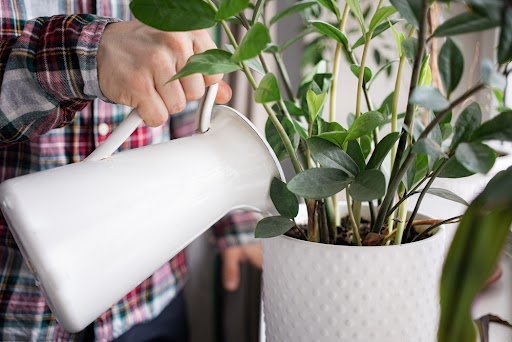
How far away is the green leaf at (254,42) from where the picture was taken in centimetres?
32

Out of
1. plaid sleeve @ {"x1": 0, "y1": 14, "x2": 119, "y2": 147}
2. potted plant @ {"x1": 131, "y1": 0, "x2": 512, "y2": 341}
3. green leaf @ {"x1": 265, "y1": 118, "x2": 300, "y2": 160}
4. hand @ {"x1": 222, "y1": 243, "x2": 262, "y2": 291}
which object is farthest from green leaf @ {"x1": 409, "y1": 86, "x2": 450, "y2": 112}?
hand @ {"x1": 222, "y1": 243, "x2": 262, "y2": 291}

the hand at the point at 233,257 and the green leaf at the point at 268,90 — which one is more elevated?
the green leaf at the point at 268,90

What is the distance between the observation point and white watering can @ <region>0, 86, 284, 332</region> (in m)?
0.35

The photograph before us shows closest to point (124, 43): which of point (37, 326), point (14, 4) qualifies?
point (14, 4)

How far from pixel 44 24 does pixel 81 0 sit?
25 centimetres

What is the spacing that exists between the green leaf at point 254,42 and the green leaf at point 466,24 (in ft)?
0.30

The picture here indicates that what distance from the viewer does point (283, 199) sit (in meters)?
0.45

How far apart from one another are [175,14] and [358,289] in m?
0.23

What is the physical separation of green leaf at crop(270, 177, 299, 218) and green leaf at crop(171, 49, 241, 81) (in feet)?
0.39

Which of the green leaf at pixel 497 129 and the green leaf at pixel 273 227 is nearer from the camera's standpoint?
the green leaf at pixel 497 129

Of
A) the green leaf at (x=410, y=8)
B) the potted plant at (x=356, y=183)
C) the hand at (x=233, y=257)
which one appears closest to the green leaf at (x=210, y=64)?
the potted plant at (x=356, y=183)

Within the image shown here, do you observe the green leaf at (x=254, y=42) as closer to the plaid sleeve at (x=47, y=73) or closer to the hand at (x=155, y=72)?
the hand at (x=155, y=72)

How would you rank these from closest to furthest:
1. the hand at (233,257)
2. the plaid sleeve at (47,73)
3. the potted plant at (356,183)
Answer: the potted plant at (356,183) < the plaid sleeve at (47,73) < the hand at (233,257)

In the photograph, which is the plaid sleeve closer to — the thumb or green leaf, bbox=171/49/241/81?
green leaf, bbox=171/49/241/81
